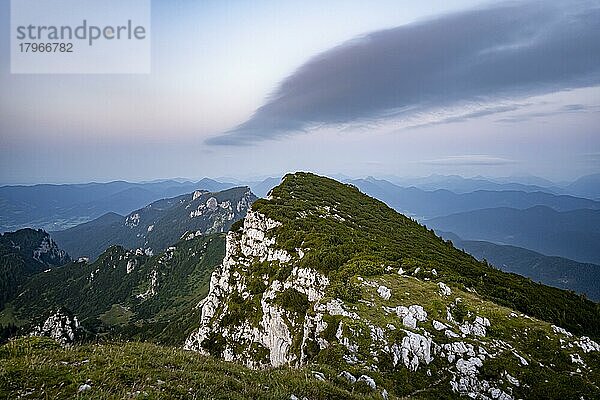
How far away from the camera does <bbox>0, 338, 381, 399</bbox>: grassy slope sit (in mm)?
10930

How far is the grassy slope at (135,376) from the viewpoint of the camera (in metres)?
10.9

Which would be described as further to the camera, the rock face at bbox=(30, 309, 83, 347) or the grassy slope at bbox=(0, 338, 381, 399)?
the rock face at bbox=(30, 309, 83, 347)

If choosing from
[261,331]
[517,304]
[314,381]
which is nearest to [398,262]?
[517,304]

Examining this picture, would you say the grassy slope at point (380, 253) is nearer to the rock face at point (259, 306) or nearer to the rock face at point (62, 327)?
the rock face at point (259, 306)

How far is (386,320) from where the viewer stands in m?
26.4

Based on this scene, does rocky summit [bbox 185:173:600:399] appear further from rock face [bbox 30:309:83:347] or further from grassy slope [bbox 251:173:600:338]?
rock face [bbox 30:309:83:347]

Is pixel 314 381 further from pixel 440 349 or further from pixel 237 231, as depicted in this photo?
pixel 237 231

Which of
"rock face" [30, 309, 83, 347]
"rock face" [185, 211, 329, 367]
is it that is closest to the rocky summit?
"rock face" [185, 211, 329, 367]

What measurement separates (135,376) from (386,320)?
62.5ft

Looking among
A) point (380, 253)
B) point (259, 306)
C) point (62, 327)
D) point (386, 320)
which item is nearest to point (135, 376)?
point (386, 320)

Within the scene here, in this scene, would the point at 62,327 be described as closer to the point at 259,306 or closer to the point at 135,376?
the point at 259,306

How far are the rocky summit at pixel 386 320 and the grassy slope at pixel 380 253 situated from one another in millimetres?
279

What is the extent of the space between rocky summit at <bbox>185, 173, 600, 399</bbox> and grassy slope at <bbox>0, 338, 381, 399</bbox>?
2965 mm

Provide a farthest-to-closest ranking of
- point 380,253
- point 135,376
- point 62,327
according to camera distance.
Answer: point 62,327
point 380,253
point 135,376
